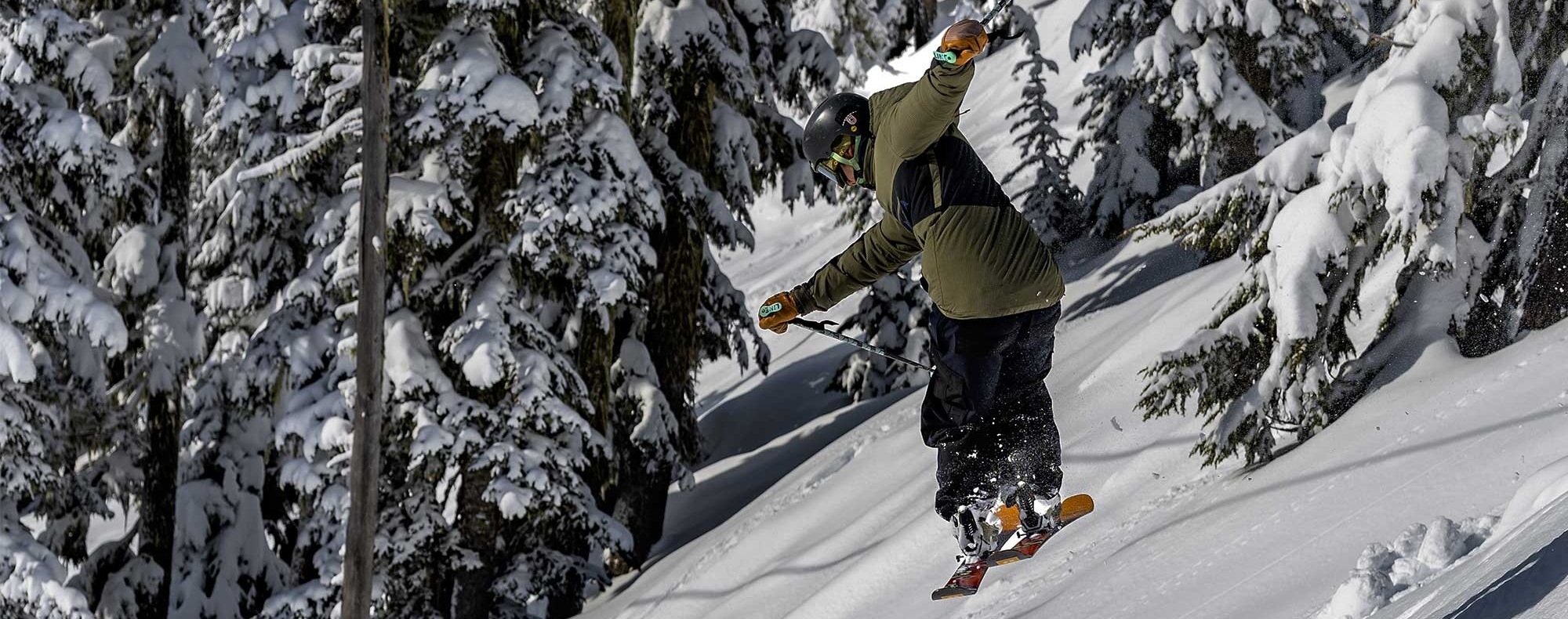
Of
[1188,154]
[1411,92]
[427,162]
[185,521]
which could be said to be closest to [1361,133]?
[1411,92]

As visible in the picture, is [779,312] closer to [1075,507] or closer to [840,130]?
[840,130]

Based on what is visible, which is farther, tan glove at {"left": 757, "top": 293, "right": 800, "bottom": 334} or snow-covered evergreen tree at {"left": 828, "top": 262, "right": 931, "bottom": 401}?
snow-covered evergreen tree at {"left": 828, "top": 262, "right": 931, "bottom": 401}

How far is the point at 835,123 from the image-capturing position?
518 centimetres

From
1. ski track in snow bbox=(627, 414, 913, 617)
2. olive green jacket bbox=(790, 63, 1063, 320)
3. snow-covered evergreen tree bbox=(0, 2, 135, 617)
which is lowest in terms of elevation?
ski track in snow bbox=(627, 414, 913, 617)

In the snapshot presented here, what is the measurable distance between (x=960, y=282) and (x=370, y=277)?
28.1 ft

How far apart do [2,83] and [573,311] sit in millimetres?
5842

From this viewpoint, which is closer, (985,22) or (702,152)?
(985,22)

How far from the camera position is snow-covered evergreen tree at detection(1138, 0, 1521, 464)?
298 inches

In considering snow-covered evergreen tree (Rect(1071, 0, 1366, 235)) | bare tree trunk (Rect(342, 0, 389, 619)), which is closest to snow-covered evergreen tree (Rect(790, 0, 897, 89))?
snow-covered evergreen tree (Rect(1071, 0, 1366, 235))

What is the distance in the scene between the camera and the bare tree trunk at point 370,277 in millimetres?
12461

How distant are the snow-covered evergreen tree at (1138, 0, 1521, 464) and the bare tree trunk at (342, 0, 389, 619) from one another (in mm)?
7197

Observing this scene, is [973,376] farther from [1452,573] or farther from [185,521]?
[185,521]

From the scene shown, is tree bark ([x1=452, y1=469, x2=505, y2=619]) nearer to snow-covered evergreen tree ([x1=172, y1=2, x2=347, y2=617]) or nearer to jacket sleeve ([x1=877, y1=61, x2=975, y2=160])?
snow-covered evergreen tree ([x1=172, y1=2, x2=347, y2=617])

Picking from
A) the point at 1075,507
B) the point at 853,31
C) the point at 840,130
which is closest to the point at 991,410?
the point at 1075,507
